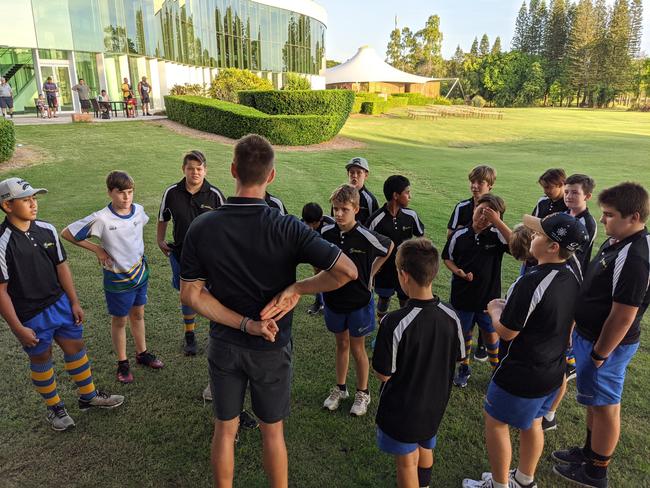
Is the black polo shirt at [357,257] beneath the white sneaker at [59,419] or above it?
above

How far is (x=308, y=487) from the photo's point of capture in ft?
9.82

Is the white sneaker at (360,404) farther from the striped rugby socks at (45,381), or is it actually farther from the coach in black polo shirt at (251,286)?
the striped rugby socks at (45,381)

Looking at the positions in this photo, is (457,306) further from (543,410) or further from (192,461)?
(192,461)

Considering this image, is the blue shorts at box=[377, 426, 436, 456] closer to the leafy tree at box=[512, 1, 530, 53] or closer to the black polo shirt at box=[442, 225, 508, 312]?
the black polo shirt at box=[442, 225, 508, 312]

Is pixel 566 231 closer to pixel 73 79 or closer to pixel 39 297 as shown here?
pixel 39 297

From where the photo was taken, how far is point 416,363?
246 cm

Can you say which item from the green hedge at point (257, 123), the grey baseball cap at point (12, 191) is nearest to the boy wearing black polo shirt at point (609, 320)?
the grey baseball cap at point (12, 191)

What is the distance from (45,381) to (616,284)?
4.11 meters

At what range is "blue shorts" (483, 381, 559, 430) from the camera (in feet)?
8.82

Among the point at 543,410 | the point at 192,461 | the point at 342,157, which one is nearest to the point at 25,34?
the point at 342,157

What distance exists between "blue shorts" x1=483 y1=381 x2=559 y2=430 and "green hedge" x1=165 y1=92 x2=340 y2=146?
17071mm

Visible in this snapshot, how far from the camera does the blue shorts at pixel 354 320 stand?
366cm

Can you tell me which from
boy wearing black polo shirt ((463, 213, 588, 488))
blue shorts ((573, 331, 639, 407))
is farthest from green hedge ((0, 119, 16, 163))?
blue shorts ((573, 331, 639, 407))

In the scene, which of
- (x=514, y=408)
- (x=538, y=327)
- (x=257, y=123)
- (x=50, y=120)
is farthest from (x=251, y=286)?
(x=50, y=120)
